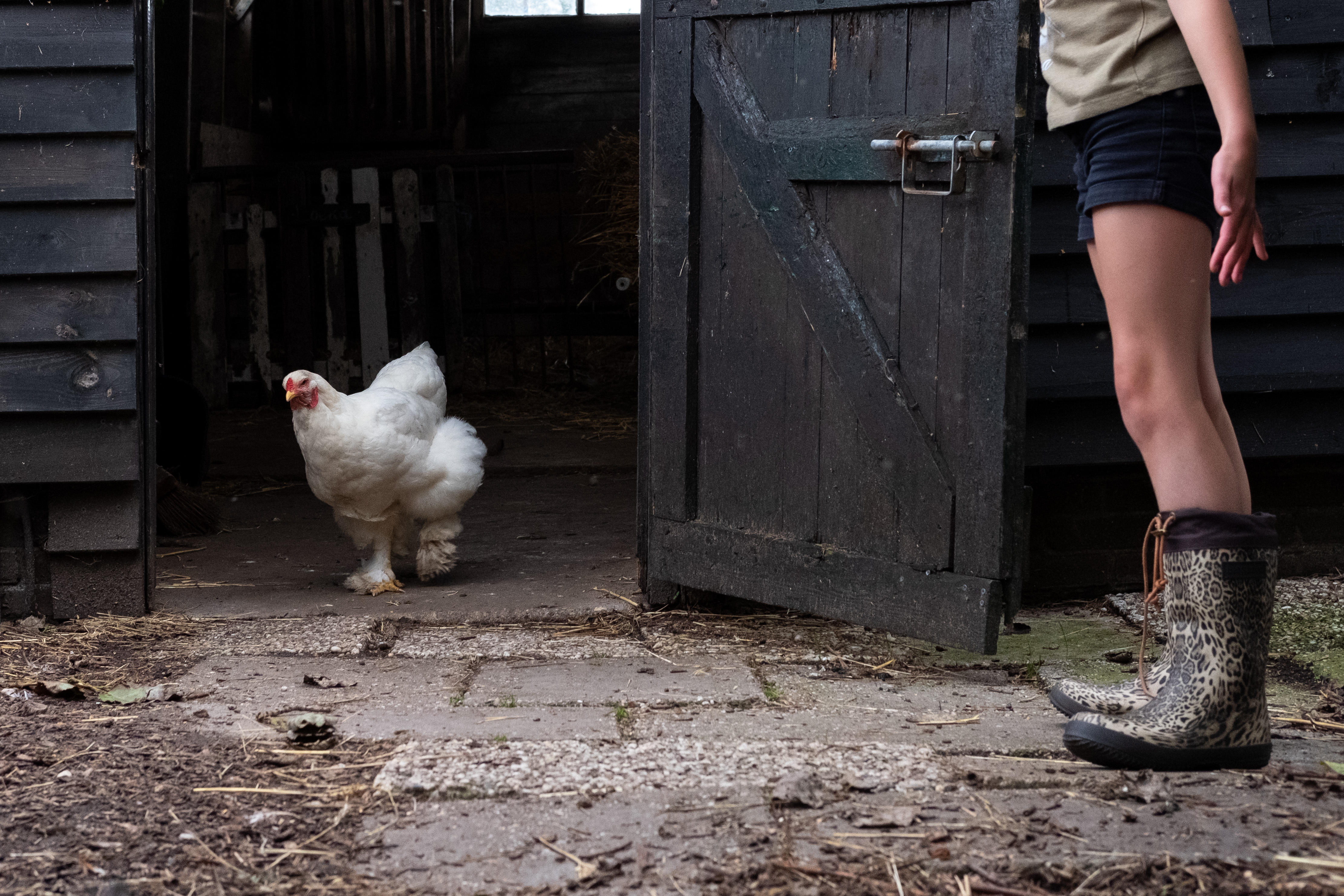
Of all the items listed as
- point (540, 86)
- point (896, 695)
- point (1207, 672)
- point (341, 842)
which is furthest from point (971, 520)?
point (540, 86)

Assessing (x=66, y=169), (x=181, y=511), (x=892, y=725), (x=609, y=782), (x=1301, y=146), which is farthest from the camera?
(x=181, y=511)

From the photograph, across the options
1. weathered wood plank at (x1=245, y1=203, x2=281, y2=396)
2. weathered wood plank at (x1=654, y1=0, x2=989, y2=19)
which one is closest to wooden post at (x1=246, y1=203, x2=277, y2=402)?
weathered wood plank at (x1=245, y1=203, x2=281, y2=396)

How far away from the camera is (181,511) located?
4.52 metres

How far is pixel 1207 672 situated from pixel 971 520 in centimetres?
74

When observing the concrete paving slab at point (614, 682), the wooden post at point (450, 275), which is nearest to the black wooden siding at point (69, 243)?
the concrete paving slab at point (614, 682)

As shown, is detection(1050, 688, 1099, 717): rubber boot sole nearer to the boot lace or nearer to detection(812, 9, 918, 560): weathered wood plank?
the boot lace

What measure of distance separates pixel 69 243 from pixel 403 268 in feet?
14.6

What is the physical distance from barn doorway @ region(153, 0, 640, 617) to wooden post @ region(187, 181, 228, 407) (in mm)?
12

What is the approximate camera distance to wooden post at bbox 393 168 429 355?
764 cm

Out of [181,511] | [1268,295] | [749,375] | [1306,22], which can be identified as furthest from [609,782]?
[181,511]

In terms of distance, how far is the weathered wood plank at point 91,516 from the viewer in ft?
11.1

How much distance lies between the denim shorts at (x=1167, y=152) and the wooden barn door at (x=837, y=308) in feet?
1.70

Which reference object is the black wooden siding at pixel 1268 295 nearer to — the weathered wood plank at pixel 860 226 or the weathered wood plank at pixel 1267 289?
the weathered wood plank at pixel 1267 289

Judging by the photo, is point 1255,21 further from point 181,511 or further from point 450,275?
point 450,275
